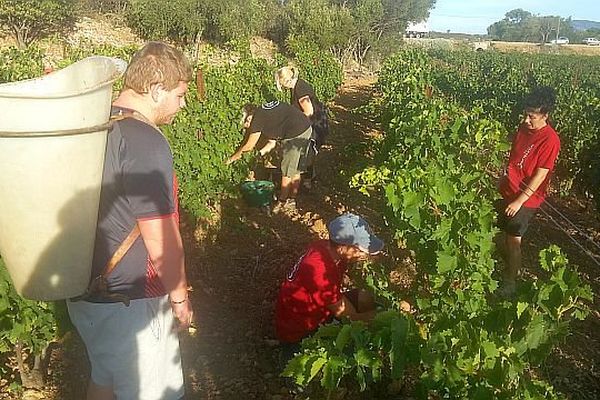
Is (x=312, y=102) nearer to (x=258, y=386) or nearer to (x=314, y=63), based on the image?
(x=258, y=386)

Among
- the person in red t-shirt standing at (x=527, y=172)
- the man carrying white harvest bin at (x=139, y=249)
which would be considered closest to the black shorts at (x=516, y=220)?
the person in red t-shirt standing at (x=527, y=172)

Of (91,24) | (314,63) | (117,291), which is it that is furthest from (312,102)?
(91,24)

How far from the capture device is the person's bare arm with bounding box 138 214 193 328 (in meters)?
2.09

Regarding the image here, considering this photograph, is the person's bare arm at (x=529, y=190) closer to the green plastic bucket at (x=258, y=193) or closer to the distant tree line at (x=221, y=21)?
the green plastic bucket at (x=258, y=193)

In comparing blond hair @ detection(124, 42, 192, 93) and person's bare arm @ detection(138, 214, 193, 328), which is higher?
blond hair @ detection(124, 42, 192, 93)

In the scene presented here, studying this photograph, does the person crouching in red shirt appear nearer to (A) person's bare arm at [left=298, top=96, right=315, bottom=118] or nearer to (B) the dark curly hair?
(B) the dark curly hair

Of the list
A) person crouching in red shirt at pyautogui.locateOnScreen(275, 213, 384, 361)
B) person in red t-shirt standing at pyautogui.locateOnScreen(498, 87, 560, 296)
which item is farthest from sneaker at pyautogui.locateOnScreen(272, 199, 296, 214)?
person crouching in red shirt at pyautogui.locateOnScreen(275, 213, 384, 361)

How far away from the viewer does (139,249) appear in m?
2.22

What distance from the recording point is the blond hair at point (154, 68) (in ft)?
6.92

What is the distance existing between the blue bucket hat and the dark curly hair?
6.73 feet

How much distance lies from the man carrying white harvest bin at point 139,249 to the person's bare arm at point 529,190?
322 centimetres

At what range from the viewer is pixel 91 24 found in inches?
1224

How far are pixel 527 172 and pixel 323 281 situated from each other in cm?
235

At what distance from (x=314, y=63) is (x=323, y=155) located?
735 cm
